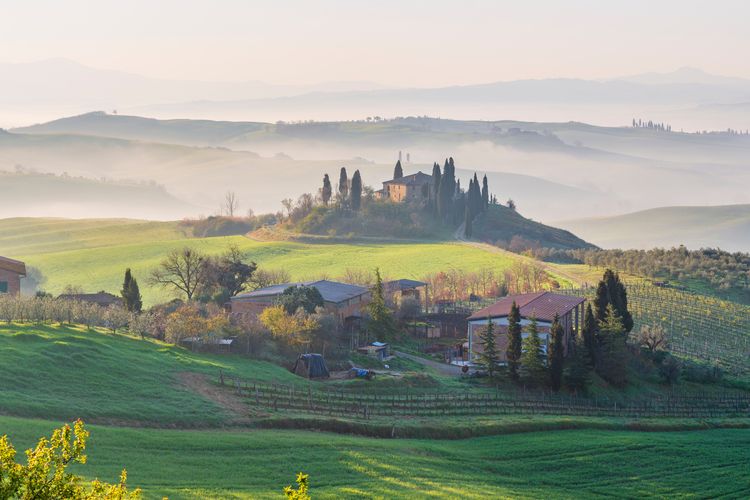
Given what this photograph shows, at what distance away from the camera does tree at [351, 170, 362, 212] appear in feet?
522

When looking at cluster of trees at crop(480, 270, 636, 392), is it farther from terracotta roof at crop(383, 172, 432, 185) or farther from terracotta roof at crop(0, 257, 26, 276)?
terracotta roof at crop(383, 172, 432, 185)

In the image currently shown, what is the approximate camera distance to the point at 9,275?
82500mm

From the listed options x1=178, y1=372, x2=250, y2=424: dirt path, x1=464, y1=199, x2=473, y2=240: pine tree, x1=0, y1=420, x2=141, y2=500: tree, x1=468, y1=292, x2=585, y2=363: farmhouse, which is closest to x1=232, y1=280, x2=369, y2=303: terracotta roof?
x1=468, y1=292, x2=585, y2=363: farmhouse

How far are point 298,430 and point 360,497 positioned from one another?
12081 mm

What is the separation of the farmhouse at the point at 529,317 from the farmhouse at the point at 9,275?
116 feet

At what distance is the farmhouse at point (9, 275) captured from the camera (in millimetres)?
81812

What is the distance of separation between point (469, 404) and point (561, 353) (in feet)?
36.9

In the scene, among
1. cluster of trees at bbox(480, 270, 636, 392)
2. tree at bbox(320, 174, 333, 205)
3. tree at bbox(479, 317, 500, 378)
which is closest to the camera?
cluster of trees at bbox(480, 270, 636, 392)

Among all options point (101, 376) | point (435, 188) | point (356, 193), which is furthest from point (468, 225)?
point (101, 376)

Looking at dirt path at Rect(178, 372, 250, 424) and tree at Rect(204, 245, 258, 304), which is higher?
tree at Rect(204, 245, 258, 304)

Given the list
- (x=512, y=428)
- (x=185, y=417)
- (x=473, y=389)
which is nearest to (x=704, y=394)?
(x=473, y=389)

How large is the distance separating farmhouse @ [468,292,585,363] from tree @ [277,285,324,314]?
12.0 m

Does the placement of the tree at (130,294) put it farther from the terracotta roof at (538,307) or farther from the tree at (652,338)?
the tree at (652,338)

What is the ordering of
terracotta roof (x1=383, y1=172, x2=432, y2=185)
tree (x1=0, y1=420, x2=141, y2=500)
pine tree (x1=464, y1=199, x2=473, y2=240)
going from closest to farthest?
tree (x1=0, y1=420, x2=141, y2=500) < pine tree (x1=464, y1=199, x2=473, y2=240) < terracotta roof (x1=383, y1=172, x2=432, y2=185)
